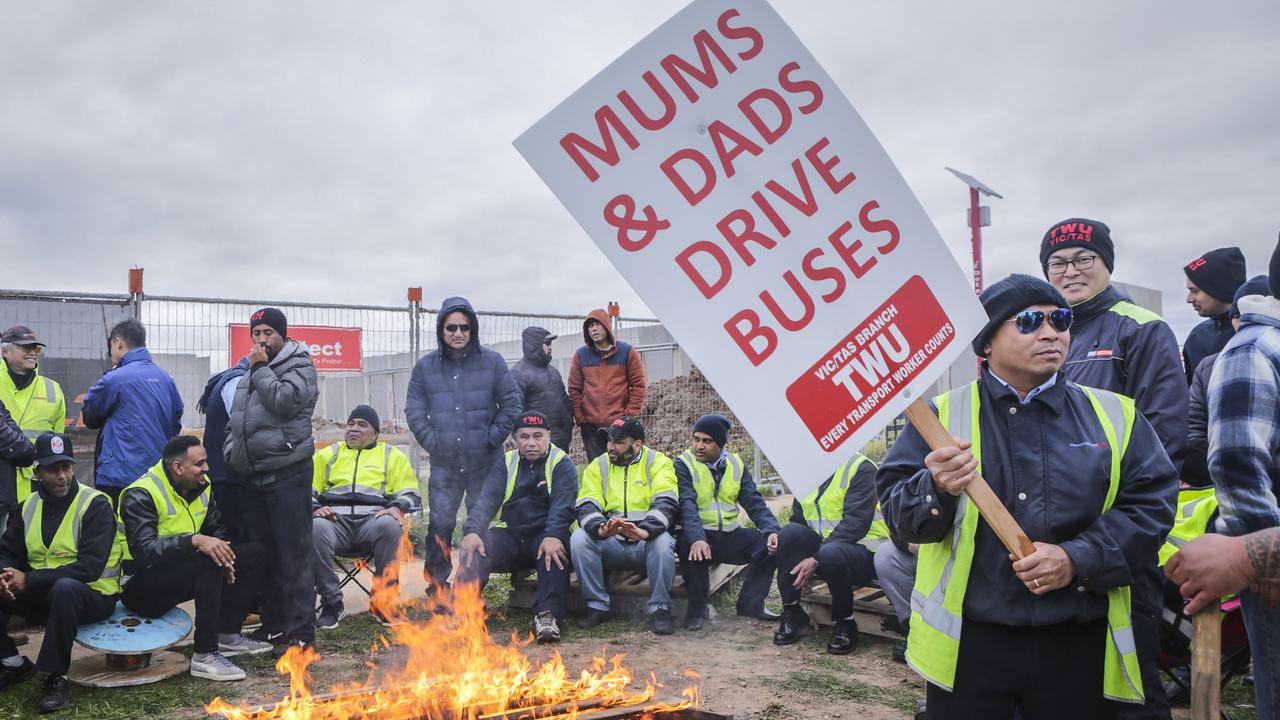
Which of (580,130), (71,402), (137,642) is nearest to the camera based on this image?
(580,130)

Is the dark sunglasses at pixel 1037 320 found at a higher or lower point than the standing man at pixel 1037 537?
higher

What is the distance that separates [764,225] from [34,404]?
665 centimetres

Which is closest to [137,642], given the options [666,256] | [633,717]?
[633,717]

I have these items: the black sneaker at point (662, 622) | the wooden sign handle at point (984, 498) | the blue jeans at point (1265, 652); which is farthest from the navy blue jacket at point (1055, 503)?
the black sneaker at point (662, 622)

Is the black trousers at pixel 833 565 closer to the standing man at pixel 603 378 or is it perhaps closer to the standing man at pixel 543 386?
the standing man at pixel 603 378

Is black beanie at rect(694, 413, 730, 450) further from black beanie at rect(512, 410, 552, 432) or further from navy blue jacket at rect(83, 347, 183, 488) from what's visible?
navy blue jacket at rect(83, 347, 183, 488)

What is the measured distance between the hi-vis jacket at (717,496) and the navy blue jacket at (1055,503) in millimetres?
4417

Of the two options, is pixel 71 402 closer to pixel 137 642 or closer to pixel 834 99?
pixel 137 642

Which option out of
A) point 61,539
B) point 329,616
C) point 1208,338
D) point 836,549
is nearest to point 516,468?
point 329,616

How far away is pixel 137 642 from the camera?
5164 millimetres

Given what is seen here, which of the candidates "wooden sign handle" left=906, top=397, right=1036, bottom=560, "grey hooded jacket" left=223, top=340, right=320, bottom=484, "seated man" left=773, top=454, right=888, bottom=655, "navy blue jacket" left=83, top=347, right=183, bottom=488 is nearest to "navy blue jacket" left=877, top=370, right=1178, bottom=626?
"wooden sign handle" left=906, top=397, right=1036, bottom=560

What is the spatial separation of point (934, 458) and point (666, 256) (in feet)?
2.93

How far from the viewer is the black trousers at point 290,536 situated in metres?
5.62

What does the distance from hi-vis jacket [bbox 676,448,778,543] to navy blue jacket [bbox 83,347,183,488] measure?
416 centimetres
